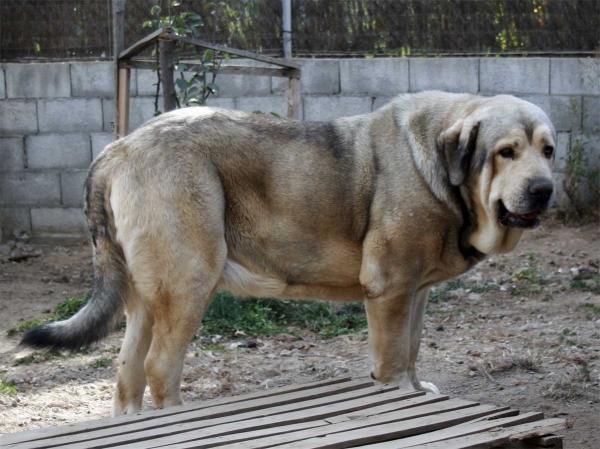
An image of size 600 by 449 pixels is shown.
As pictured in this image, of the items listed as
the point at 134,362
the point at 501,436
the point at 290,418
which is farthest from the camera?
the point at 134,362

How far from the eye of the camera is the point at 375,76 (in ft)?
33.8

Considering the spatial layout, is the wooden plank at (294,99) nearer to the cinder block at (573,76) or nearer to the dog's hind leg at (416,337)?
the dog's hind leg at (416,337)

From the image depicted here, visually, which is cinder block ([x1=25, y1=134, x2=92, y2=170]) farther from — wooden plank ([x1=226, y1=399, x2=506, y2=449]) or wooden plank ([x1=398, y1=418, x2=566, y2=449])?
wooden plank ([x1=398, y1=418, x2=566, y2=449])

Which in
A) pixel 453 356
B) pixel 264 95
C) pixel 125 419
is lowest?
pixel 453 356

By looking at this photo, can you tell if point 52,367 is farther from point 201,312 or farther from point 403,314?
point 403,314

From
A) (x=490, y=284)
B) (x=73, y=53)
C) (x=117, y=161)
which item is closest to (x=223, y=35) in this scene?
(x=73, y=53)

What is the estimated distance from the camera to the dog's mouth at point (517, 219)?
493 centimetres

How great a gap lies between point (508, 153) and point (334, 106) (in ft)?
18.2

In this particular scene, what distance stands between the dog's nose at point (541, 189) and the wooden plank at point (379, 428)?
3.96ft

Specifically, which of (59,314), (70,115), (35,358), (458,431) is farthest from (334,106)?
(458,431)

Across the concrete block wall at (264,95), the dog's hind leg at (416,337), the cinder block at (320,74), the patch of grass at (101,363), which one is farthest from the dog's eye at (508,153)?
the cinder block at (320,74)

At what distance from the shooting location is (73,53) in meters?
10.7

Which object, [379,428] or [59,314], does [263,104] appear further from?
[379,428]

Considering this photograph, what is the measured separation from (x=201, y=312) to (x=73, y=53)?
6.74 meters
